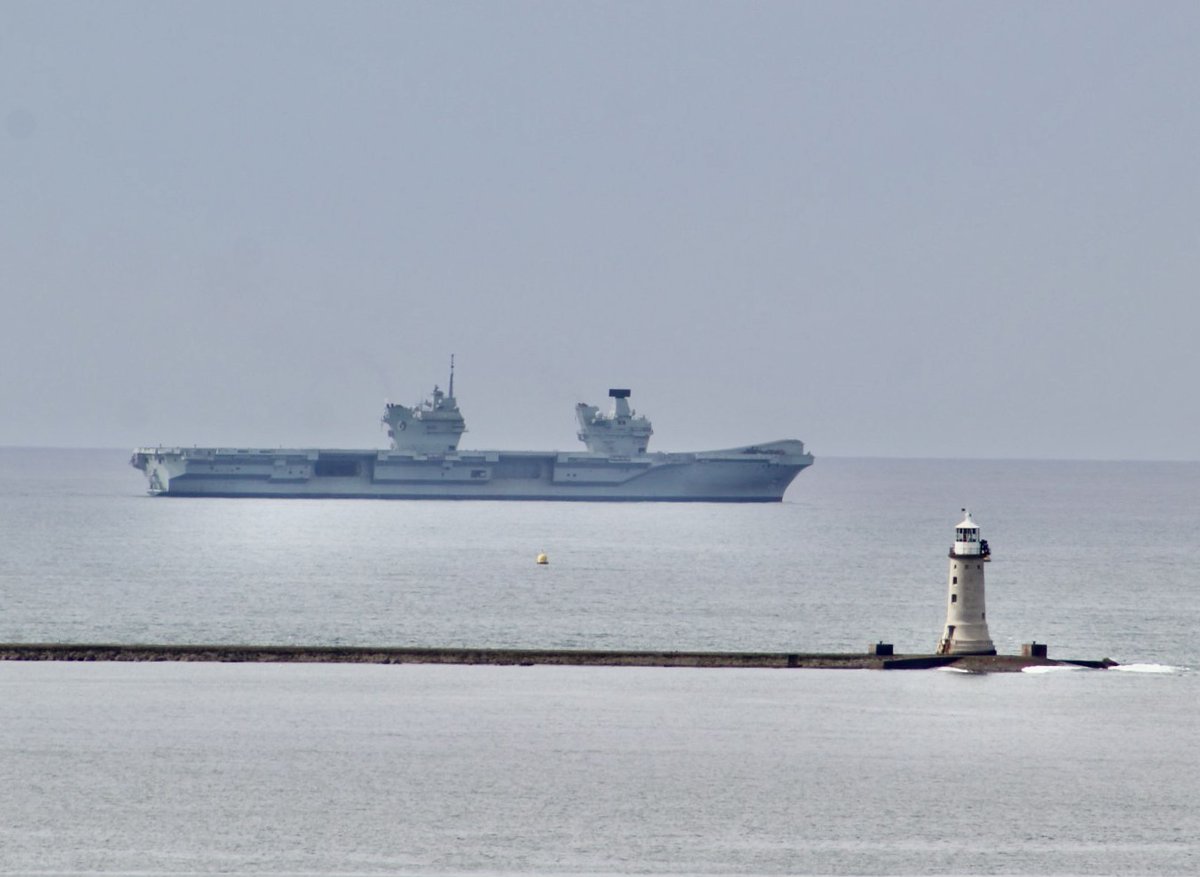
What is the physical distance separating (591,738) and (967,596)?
8.64 metres

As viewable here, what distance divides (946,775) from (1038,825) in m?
3.23

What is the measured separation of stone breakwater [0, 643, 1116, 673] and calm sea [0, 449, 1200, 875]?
35 centimetres

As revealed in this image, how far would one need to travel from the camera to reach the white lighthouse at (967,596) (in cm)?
3500

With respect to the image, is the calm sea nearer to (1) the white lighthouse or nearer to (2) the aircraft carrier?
(1) the white lighthouse

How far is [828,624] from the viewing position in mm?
49594

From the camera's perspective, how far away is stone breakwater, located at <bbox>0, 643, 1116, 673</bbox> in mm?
36625

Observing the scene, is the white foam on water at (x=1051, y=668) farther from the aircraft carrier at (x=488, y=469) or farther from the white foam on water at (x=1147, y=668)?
the aircraft carrier at (x=488, y=469)

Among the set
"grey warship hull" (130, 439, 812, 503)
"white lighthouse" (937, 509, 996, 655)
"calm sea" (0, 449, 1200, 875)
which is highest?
"grey warship hull" (130, 439, 812, 503)

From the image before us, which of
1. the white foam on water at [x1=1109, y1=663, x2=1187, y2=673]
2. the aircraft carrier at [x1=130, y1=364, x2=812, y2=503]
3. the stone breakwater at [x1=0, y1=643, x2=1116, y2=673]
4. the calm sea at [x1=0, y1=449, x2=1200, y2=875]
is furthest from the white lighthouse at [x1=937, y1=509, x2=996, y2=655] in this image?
the aircraft carrier at [x1=130, y1=364, x2=812, y2=503]

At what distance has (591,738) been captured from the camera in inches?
1193

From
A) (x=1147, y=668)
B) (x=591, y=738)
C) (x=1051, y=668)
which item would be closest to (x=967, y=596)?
(x=1051, y=668)

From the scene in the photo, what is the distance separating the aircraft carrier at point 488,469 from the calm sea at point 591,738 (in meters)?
60.3

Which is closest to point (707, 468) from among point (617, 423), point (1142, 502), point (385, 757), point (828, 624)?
point (617, 423)

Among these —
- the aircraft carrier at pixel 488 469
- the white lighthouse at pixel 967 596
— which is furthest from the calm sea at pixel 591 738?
the aircraft carrier at pixel 488 469
